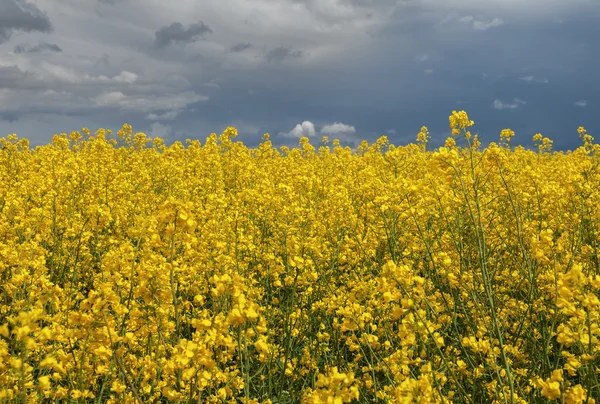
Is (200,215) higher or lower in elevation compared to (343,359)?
higher

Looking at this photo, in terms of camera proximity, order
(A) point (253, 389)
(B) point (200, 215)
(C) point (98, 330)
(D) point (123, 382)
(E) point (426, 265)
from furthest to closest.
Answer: (B) point (200, 215), (E) point (426, 265), (A) point (253, 389), (D) point (123, 382), (C) point (98, 330)

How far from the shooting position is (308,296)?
4359 mm

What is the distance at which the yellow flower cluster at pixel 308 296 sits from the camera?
2254 mm

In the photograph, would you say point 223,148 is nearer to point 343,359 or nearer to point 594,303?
point 343,359

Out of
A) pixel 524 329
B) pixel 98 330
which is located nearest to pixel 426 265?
pixel 524 329

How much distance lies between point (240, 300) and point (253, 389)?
5.46 ft

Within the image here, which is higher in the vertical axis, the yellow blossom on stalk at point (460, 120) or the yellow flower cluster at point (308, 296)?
the yellow blossom on stalk at point (460, 120)

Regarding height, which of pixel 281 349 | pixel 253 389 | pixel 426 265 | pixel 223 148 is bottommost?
pixel 253 389

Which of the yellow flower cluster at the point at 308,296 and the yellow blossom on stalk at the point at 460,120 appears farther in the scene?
the yellow blossom on stalk at the point at 460,120

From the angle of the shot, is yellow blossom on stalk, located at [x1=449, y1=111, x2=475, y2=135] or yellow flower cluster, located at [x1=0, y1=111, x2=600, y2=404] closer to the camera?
yellow flower cluster, located at [x1=0, y1=111, x2=600, y2=404]

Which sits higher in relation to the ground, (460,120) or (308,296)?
(460,120)

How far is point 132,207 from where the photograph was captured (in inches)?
235

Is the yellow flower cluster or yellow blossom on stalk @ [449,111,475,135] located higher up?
yellow blossom on stalk @ [449,111,475,135]

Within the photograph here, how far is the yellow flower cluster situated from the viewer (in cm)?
225
